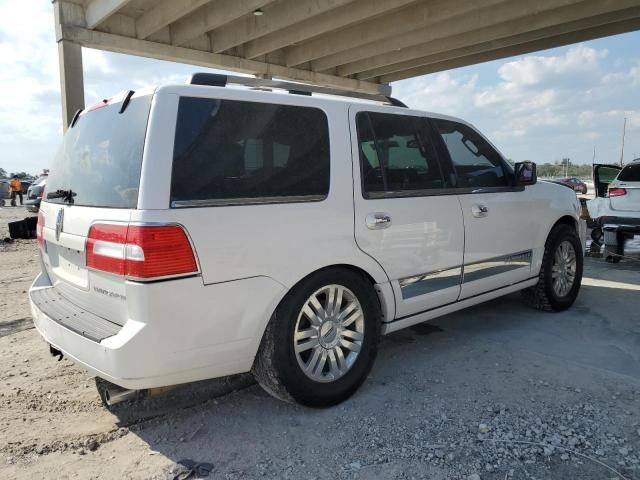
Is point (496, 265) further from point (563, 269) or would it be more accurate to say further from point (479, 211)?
point (563, 269)

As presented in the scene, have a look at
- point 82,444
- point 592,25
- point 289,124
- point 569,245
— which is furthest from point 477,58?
point 82,444

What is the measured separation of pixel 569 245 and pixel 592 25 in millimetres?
9967

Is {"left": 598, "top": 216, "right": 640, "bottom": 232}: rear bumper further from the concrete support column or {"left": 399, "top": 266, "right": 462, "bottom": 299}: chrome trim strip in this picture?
the concrete support column

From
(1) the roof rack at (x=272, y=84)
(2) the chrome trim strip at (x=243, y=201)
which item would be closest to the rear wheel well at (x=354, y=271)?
(2) the chrome trim strip at (x=243, y=201)

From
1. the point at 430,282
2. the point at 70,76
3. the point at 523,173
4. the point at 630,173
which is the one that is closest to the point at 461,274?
the point at 430,282

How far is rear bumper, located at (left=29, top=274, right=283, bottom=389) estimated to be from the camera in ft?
7.73

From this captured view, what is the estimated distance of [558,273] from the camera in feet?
16.4

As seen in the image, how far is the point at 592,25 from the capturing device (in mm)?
12242

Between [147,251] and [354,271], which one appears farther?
[354,271]

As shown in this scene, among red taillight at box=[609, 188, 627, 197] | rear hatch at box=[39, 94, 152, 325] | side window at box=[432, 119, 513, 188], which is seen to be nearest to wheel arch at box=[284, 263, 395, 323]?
side window at box=[432, 119, 513, 188]

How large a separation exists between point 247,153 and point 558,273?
12.3ft

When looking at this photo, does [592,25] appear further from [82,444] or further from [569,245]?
[82,444]

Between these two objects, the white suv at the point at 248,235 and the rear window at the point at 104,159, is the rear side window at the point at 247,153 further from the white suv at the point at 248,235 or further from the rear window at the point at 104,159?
the rear window at the point at 104,159

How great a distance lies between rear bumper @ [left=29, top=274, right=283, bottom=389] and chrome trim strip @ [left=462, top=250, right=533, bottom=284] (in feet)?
6.16
